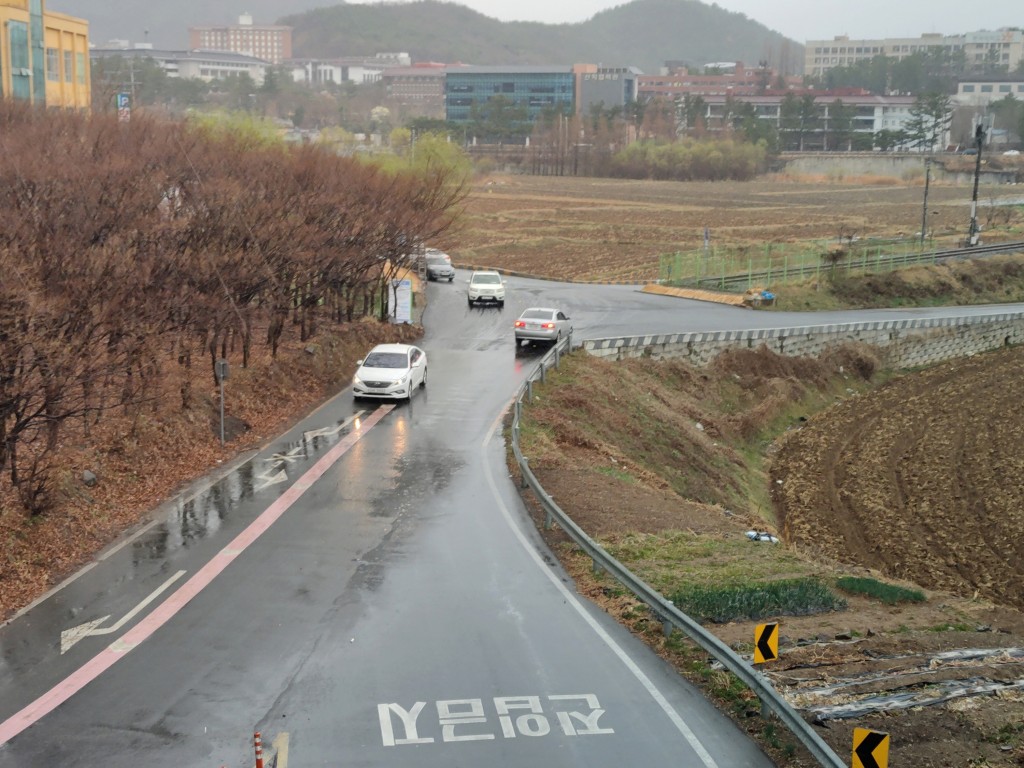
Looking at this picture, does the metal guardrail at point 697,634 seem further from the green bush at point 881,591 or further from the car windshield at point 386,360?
the car windshield at point 386,360

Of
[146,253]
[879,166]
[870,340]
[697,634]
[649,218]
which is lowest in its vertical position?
[870,340]

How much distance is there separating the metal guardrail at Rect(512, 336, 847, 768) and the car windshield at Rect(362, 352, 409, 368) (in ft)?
33.3

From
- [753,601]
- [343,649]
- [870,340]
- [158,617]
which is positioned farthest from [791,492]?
[158,617]

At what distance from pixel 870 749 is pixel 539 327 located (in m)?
Answer: 31.5

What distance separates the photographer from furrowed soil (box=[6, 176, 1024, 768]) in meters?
12.4

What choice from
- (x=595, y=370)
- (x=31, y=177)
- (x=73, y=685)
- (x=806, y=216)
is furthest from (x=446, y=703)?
(x=806, y=216)

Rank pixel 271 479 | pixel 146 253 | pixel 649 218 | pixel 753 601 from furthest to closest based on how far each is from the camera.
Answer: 1. pixel 649 218
2. pixel 146 253
3. pixel 271 479
4. pixel 753 601

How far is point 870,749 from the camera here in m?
9.14

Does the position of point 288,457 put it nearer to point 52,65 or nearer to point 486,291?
point 486,291

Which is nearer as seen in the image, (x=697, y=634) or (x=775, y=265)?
(x=697, y=634)

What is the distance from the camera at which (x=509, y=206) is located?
4476 inches

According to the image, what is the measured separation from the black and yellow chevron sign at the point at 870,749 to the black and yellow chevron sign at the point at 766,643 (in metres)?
2.54

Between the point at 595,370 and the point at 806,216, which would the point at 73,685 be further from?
the point at 806,216

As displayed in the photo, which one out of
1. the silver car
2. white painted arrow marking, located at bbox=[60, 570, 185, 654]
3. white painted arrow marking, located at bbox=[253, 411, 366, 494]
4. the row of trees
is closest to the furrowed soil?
white painted arrow marking, located at bbox=[253, 411, 366, 494]
